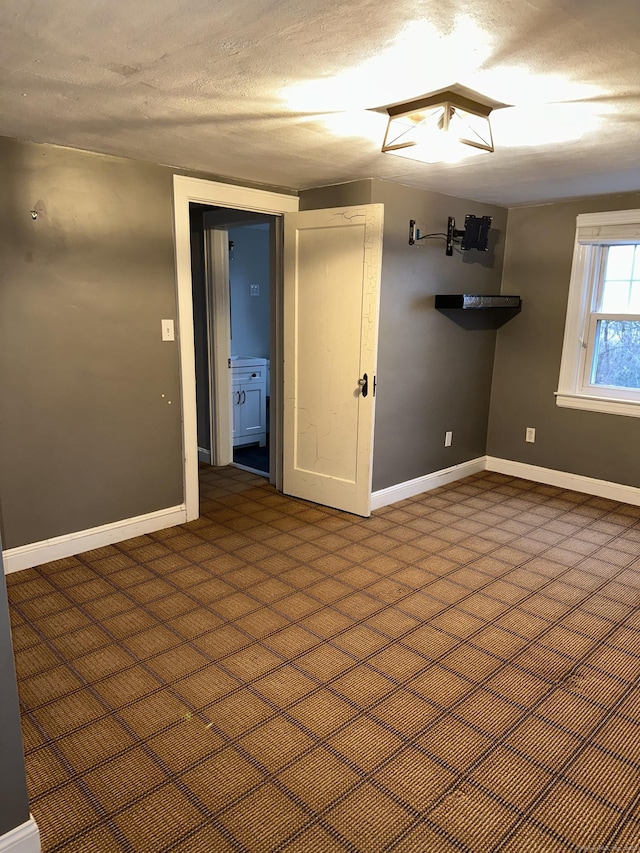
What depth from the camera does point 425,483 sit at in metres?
4.42

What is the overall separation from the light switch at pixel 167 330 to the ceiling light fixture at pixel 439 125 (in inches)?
66.2

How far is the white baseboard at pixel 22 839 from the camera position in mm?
1423

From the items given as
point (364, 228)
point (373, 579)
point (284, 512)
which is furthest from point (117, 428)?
point (364, 228)

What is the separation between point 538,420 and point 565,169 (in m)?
2.09

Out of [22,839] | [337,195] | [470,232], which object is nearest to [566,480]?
[470,232]

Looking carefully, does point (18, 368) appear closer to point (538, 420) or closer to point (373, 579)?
point (373, 579)

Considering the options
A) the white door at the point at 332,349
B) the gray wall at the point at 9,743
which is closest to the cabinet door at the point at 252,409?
the white door at the point at 332,349

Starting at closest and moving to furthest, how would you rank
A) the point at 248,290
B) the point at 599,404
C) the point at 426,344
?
the point at 426,344, the point at 599,404, the point at 248,290

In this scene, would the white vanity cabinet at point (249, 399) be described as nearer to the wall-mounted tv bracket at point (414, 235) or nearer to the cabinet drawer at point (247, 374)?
the cabinet drawer at point (247, 374)

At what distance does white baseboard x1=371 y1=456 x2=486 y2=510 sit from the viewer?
4059 mm

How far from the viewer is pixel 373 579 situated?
9.89ft

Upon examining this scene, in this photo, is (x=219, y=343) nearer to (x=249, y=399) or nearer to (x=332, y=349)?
(x=249, y=399)

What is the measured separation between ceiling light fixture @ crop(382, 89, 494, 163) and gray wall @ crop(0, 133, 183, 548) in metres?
1.59

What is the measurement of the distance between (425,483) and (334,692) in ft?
8.10
